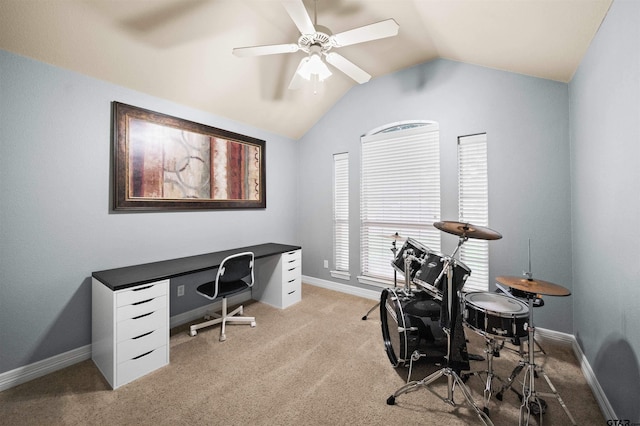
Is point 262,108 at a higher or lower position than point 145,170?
higher

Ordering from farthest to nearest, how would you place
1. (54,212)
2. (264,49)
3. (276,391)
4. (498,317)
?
(54,212)
(264,49)
(276,391)
(498,317)

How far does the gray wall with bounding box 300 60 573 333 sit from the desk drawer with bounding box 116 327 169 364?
2874 mm

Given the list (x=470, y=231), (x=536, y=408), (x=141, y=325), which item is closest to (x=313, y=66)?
(x=470, y=231)

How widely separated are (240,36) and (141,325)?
2.54 m

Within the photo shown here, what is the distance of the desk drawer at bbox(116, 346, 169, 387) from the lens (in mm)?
1774

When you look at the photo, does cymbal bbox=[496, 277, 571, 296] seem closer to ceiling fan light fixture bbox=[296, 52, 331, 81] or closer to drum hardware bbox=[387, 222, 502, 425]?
drum hardware bbox=[387, 222, 502, 425]

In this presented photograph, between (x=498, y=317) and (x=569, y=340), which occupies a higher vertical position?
A: (x=498, y=317)

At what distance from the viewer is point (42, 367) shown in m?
1.88

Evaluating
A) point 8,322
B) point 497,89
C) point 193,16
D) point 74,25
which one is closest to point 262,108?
point 193,16

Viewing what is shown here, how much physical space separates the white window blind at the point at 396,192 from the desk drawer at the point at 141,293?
2.21 metres

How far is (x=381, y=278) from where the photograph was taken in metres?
3.34

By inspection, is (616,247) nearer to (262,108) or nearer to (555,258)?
(555,258)

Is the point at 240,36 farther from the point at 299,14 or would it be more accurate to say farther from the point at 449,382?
the point at 449,382

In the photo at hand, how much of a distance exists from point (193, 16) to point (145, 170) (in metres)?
1.40
